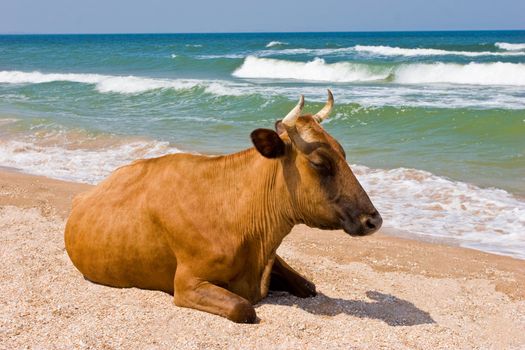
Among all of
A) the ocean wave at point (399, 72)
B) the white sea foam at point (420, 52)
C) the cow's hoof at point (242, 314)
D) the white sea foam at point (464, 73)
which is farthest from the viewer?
the white sea foam at point (420, 52)

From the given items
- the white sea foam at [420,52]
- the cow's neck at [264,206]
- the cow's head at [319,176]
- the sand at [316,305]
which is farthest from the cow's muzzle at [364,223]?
the white sea foam at [420,52]

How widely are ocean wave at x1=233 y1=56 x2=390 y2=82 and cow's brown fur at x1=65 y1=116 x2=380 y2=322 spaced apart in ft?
113

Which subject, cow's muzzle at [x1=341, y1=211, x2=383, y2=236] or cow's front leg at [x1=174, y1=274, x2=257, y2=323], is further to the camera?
cow's front leg at [x1=174, y1=274, x2=257, y2=323]

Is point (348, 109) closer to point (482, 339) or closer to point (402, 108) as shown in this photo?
point (402, 108)

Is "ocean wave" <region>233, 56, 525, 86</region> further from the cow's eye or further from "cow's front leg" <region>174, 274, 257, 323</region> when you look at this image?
"cow's front leg" <region>174, 274, 257, 323</region>

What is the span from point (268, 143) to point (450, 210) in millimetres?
5637

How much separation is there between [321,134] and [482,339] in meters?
1.97

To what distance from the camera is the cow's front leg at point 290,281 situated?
5898 mm

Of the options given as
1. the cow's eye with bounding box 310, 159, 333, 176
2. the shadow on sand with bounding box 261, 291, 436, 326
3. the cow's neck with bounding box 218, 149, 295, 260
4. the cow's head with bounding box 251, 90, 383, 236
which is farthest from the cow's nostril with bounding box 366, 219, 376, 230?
the shadow on sand with bounding box 261, 291, 436, 326

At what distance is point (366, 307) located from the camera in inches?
229

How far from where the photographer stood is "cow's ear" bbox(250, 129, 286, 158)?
191 inches

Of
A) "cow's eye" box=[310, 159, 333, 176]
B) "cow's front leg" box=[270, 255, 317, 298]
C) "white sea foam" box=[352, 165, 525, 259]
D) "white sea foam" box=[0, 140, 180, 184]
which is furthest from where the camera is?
"white sea foam" box=[0, 140, 180, 184]

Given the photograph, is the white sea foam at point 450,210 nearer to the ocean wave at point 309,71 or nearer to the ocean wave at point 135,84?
the ocean wave at point 135,84

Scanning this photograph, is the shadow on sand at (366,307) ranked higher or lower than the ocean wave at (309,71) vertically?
higher
